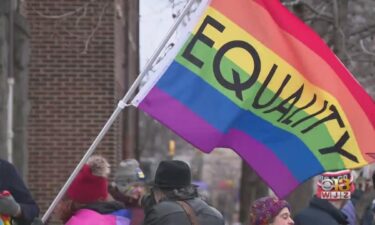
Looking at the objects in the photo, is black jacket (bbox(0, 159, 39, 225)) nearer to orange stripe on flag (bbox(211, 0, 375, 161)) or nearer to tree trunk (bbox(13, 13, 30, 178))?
orange stripe on flag (bbox(211, 0, 375, 161))

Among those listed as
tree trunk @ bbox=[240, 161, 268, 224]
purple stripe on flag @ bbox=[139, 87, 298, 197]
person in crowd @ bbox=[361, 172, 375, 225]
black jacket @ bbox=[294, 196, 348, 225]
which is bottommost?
tree trunk @ bbox=[240, 161, 268, 224]

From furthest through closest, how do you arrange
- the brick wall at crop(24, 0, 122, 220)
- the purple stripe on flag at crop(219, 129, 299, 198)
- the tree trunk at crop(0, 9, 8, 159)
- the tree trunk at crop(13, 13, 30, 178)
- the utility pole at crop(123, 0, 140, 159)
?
the utility pole at crop(123, 0, 140, 159) < the brick wall at crop(24, 0, 122, 220) < the tree trunk at crop(13, 13, 30, 178) < the tree trunk at crop(0, 9, 8, 159) < the purple stripe on flag at crop(219, 129, 299, 198)

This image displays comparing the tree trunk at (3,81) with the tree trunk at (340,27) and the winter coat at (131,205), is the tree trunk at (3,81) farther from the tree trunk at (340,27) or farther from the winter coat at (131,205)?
the winter coat at (131,205)

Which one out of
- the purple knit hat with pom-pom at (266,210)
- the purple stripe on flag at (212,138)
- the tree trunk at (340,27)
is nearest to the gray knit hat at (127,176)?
the purple stripe on flag at (212,138)

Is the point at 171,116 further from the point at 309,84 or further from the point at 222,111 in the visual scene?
the point at 309,84

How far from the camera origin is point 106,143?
51.9 feet

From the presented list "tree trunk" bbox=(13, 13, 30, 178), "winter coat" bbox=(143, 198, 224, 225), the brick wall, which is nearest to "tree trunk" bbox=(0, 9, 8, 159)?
"tree trunk" bbox=(13, 13, 30, 178)

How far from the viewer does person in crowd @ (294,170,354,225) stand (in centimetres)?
845

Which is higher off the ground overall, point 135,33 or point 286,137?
point 135,33

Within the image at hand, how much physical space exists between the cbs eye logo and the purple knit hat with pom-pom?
1275 mm

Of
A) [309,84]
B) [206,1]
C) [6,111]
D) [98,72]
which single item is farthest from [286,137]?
[98,72]

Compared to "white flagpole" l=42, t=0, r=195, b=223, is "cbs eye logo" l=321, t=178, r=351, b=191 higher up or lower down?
lower down

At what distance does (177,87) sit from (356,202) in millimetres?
3227

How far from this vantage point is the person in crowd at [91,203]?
7.59 m
